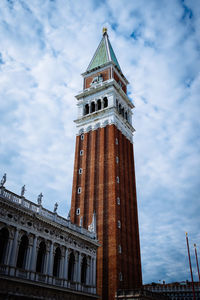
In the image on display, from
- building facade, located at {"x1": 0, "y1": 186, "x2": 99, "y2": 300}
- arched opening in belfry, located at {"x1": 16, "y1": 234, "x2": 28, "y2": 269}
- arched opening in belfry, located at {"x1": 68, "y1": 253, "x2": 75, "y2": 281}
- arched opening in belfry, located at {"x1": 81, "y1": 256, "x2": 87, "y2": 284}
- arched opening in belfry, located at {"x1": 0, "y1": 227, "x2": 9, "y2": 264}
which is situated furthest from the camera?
arched opening in belfry, located at {"x1": 81, "y1": 256, "x2": 87, "y2": 284}

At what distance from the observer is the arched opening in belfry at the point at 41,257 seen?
2864cm

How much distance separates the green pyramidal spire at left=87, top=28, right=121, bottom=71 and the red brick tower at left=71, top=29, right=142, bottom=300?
322mm

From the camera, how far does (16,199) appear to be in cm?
2778

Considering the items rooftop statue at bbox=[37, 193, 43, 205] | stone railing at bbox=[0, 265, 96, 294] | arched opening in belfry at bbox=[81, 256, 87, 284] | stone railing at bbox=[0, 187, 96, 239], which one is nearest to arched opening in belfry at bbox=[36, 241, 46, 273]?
stone railing at bbox=[0, 265, 96, 294]

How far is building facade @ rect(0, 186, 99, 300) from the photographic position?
25191 mm

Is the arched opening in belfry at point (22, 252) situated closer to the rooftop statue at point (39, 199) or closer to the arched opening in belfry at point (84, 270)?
the rooftop statue at point (39, 199)

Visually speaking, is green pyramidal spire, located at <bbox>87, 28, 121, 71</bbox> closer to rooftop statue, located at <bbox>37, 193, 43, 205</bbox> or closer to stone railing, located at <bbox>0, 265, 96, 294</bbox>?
rooftop statue, located at <bbox>37, 193, 43, 205</bbox>

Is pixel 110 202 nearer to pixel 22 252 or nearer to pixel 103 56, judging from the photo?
pixel 22 252

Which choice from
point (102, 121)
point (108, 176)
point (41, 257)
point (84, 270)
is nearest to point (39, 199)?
point (41, 257)

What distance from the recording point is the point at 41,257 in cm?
2934

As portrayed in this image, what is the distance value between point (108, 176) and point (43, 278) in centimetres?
2371

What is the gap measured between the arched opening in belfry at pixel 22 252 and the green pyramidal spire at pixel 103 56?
46607mm

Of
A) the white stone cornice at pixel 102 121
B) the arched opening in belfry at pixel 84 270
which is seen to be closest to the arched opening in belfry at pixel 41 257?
the arched opening in belfry at pixel 84 270

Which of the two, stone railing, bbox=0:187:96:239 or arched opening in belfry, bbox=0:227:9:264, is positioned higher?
stone railing, bbox=0:187:96:239
